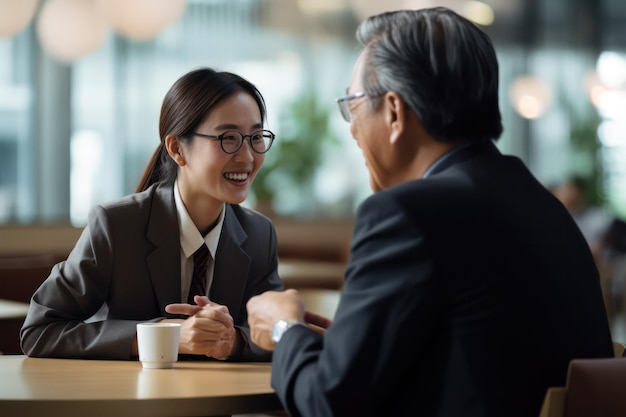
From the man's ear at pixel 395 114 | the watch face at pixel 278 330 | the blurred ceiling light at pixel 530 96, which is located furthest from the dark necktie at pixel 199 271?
the blurred ceiling light at pixel 530 96

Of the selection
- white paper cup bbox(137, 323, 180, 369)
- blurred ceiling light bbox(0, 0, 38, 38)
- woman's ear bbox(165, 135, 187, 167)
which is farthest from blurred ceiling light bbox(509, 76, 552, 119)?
white paper cup bbox(137, 323, 180, 369)

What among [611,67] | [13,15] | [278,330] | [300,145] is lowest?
[300,145]

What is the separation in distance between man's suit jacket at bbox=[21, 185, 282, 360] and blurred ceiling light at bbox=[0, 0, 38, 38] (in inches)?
154

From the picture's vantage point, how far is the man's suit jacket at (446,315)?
145 centimetres

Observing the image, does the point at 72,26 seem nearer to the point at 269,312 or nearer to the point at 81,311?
the point at 81,311

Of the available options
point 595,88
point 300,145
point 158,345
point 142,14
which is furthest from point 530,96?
point 158,345

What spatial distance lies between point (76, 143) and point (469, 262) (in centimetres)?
658

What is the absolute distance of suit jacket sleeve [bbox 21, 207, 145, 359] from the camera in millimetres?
2055

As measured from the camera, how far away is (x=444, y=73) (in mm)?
1623

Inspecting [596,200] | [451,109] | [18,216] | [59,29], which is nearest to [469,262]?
[451,109]

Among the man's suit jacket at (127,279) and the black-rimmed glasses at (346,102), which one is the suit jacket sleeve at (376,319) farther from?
the man's suit jacket at (127,279)

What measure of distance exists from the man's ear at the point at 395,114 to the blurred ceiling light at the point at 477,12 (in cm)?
654

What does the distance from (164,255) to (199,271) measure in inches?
4.5

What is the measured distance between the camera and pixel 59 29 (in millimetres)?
6031
